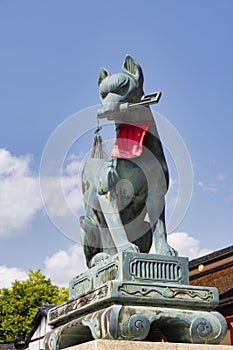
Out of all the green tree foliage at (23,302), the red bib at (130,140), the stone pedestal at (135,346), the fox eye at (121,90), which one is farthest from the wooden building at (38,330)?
the stone pedestal at (135,346)

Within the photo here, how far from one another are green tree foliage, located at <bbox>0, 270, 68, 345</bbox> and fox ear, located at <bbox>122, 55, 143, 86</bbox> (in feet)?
111

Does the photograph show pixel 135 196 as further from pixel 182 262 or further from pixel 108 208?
pixel 182 262

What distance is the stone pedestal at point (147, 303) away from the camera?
3.46 metres

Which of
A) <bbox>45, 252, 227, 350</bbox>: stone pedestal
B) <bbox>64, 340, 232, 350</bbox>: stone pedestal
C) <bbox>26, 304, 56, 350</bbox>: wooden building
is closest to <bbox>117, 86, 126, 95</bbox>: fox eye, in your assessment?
<bbox>45, 252, 227, 350</bbox>: stone pedestal

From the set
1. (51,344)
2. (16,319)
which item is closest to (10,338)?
(16,319)

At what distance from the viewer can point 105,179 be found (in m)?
4.11

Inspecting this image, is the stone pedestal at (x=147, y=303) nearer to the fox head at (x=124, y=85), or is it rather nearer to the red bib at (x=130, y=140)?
the red bib at (x=130, y=140)

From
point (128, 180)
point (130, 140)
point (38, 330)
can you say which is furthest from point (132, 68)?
point (38, 330)

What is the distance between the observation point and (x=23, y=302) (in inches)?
1489

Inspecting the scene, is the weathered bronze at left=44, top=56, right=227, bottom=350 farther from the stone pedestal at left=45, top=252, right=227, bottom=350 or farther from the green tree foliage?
the green tree foliage

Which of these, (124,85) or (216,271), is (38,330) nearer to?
(216,271)

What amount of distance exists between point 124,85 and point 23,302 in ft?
117

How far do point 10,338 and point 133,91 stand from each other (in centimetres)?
→ 3620

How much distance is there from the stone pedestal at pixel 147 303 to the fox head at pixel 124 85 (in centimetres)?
135
